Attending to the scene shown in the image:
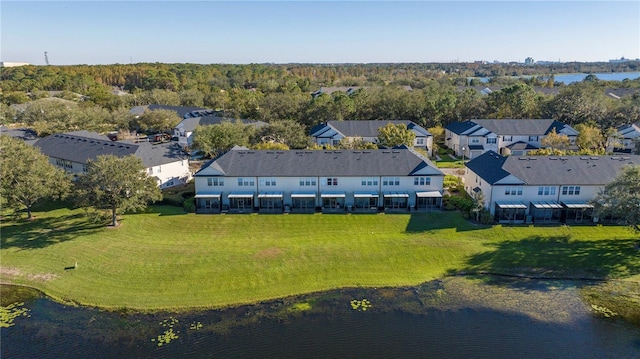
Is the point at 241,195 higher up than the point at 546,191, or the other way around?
the point at 546,191

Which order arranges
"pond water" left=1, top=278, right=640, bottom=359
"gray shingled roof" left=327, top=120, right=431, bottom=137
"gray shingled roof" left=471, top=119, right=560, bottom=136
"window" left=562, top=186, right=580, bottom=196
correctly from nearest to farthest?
"pond water" left=1, top=278, right=640, bottom=359
"window" left=562, top=186, right=580, bottom=196
"gray shingled roof" left=471, top=119, right=560, bottom=136
"gray shingled roof" left=327, top=120, right=431, bottom=137

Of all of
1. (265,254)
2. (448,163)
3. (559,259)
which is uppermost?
(448,163)

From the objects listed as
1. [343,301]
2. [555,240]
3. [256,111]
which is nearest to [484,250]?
[555,240]

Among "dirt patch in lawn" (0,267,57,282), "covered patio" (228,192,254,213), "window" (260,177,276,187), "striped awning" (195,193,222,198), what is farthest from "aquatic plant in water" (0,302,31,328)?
"window" (260,177,276,187)

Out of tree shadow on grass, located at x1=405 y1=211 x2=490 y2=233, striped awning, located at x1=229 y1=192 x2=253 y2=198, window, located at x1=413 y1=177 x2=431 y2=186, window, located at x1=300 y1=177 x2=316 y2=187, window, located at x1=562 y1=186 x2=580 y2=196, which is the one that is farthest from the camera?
window, located at x1=300 y1=177 x2=316 y2=187

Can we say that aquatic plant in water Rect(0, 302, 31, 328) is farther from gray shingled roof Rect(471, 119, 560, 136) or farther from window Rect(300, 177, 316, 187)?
gray shingled roof Rect(471, 119, 560, 136)

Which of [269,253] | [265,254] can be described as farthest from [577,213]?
[265,254]

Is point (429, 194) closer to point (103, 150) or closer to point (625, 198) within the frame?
point (625, 198)
